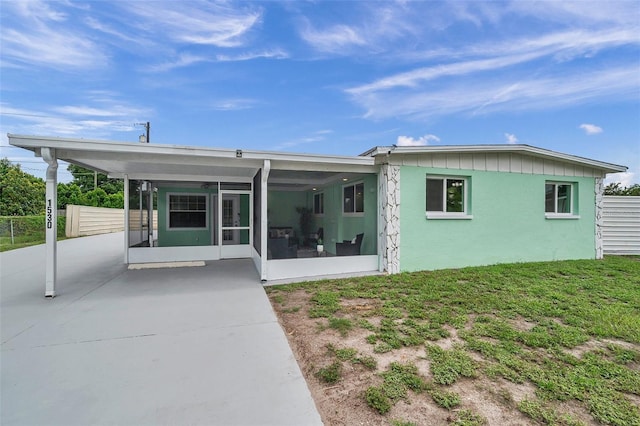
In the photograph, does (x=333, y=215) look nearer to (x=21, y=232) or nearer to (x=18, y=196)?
(x=21, y=232)

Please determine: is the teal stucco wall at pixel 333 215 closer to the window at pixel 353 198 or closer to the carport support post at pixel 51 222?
the window at pixel 353 198

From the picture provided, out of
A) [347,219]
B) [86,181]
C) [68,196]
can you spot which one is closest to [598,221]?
[347,219]

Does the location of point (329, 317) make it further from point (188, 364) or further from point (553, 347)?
point (553, 347)

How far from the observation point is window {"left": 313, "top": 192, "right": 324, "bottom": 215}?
30.7 feet

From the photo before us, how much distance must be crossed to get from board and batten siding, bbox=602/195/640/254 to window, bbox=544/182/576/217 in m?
2.24

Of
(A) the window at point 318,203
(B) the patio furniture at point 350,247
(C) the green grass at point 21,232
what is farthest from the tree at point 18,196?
(B) the patio furniture at point 350,247

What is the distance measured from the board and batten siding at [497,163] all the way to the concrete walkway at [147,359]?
511 cm

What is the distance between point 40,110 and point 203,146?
89.0ft

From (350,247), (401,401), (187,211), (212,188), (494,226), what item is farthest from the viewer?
(187,211)

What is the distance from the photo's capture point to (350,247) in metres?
7.77

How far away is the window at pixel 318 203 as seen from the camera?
9.34 meters

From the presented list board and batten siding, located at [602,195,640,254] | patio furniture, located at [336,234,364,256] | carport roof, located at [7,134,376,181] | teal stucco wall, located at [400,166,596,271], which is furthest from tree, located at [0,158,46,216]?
board and batten siding, located at [602,195,640,254]

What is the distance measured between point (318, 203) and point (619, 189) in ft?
77.0

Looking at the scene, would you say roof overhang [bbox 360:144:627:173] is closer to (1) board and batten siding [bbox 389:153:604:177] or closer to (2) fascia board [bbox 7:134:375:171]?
(1) board and batten siding [bbox 389:153:604:177]
